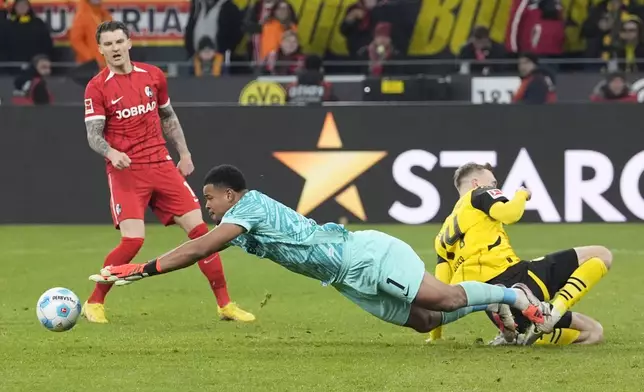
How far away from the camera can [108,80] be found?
391 inches

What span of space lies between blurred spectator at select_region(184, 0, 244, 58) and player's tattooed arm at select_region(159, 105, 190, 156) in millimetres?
10588

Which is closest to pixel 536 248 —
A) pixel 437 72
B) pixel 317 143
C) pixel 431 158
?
pixel 431 158

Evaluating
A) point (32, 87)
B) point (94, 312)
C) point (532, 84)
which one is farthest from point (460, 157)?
point (94, 312)

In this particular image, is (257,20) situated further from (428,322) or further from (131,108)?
(428,322)

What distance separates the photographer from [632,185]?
50.8 feet

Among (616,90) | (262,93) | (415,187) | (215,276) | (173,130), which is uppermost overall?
(173,130)

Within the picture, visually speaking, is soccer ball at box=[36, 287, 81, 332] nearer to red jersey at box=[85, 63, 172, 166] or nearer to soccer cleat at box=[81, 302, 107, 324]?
soccer cleat at box=[81, 302, 107, 324]

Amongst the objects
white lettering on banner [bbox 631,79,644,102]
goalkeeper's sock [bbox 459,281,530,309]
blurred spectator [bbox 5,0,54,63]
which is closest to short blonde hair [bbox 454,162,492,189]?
goalkeeper's sock [bbox 459,281,530,309]

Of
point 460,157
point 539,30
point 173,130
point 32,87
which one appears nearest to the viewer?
point 173,130

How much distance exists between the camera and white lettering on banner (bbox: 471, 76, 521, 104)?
1880cm

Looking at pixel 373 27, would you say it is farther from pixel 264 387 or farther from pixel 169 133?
pixel 264 387

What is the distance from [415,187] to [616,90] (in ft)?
12.2

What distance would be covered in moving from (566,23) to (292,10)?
4350mm

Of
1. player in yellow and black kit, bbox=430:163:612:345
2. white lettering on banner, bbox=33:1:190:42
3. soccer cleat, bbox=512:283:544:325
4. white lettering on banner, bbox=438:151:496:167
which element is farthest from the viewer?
white lettering on banner, bbox=33:1:190:42
